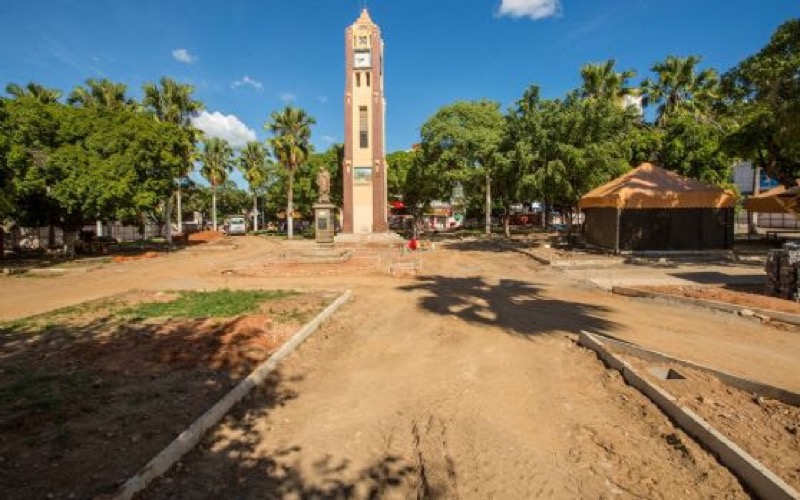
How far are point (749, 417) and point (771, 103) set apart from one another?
16.9m

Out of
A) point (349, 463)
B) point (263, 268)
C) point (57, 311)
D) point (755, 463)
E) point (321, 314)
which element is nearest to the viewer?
point (755, 463)

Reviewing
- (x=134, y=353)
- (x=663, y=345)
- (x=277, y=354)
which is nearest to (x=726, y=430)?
(x=663, y=345)

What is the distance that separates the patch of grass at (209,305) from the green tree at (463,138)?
1126 inches

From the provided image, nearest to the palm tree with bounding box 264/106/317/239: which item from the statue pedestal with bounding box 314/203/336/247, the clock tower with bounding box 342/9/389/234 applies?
the clock tower with bounding box 342/9/389/234

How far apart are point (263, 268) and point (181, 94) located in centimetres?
2777

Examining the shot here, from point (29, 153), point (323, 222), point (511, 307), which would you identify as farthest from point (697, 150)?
point (29, 153)

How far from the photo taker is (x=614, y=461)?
16.3 ft

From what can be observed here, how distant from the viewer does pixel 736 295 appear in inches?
489

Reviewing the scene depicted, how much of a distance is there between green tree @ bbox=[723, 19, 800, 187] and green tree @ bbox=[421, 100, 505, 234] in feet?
63.8

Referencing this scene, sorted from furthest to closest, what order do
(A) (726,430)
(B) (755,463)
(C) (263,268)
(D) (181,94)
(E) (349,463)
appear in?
(D) (181,94) → (C) (263,268) → (A) (726,430) → (E) (349,463) → (B) (755,463)

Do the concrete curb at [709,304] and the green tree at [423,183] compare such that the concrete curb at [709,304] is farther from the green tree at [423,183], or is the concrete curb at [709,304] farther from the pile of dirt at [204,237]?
the pile of dirt at [204,237]

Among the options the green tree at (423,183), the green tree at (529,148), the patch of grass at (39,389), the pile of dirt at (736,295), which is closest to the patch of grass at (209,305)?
the patch of grass at (39,389)

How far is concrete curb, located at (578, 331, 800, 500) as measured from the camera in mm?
4129

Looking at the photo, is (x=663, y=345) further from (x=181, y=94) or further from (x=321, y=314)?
(x=181, y=94)
